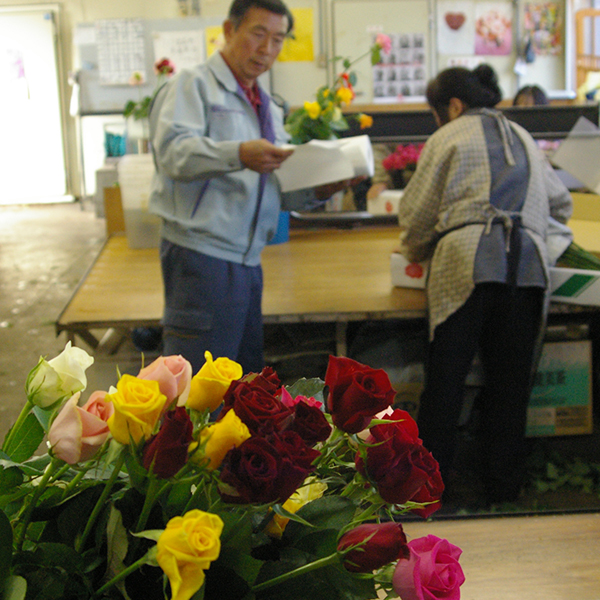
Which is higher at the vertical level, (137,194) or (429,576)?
(137,194)

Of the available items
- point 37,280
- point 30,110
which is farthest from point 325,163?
point 30,110

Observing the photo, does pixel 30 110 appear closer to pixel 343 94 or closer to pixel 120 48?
pixel 120 48

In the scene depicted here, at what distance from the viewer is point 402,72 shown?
7.24 metres

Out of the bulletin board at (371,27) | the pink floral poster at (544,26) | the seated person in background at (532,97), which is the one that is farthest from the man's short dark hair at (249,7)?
the pink floral poster at (544,26)

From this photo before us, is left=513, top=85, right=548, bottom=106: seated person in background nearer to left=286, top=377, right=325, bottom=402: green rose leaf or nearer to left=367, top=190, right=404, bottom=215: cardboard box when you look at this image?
left=367, top=190, right=404, bottom=215: cardboard box

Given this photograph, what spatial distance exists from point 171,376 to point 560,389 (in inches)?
91.6

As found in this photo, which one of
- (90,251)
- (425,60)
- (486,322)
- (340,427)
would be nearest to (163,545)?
(340,427)

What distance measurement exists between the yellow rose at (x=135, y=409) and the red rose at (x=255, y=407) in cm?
5

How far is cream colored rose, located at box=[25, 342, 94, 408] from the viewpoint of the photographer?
481mm

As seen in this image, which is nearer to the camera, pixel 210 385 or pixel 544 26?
pixel 210 385

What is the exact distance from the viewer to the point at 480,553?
2.76ft

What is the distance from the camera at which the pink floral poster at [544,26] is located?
23.6 feet

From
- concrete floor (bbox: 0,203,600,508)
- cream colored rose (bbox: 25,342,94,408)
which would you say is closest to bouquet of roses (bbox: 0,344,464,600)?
cream colored rose (bbox: 25,342,94,408)

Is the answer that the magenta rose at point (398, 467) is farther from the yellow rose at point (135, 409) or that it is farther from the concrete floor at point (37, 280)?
the concrete floor at point (37, 280)
